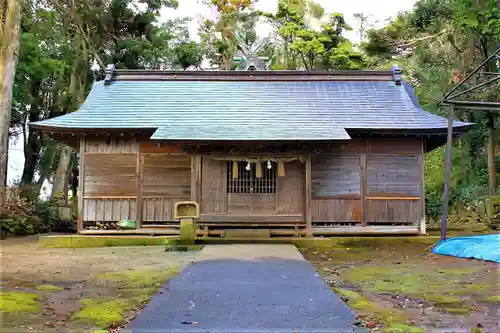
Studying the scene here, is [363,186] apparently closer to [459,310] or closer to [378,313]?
[459,310]

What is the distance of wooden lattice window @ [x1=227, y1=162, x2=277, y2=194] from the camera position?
42.5 ft

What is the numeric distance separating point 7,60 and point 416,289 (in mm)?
13952

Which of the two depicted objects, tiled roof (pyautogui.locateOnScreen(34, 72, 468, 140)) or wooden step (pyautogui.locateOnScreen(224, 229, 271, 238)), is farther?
tiled roof (pyautogui.locateOnScreen(34, 72, 468, 140))

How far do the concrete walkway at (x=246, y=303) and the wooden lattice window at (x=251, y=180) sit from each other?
5002 mm

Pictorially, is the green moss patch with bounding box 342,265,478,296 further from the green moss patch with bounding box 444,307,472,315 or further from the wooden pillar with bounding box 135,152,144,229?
the wooden pillar with bounding box 135,152,144,229

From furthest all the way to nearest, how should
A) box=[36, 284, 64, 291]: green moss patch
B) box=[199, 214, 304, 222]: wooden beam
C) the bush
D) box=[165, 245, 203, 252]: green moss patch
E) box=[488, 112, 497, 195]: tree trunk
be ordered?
box=[488, 112, 497, 195]: tree trunk
the bush
box=[199, 214, 304, 222]: wooden beam
box=[165, 245, 203, 252]: green moss patch
box=[36, 284, 64, 291]: green moss patch

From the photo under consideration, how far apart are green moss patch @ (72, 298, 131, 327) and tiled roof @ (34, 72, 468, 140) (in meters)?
6.80

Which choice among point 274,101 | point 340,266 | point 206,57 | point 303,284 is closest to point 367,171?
point 274,101

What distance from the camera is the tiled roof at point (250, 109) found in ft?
41.6

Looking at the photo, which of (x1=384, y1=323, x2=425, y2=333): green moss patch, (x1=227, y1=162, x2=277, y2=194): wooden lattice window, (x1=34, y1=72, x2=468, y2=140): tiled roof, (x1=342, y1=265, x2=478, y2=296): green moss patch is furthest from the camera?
(x1=227, y1=162, x2=277, y2=194): wooden lattice window

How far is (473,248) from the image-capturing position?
30.7 ft

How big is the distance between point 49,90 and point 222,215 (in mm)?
15919

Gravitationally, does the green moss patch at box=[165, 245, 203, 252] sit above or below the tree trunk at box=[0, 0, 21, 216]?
below

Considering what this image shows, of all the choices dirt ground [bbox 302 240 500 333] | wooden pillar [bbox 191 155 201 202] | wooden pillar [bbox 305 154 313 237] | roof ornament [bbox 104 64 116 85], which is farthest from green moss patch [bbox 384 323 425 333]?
roof ornament [bbox 104 64 116 85]
